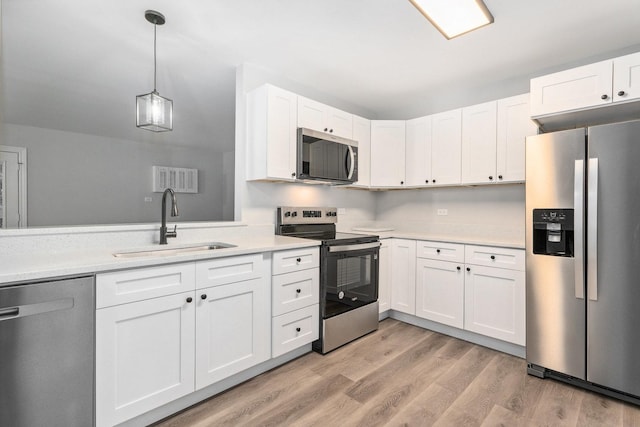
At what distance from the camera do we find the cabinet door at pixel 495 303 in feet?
8.05

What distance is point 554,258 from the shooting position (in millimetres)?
2102

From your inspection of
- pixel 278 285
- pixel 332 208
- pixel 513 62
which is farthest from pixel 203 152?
pixel 513 62

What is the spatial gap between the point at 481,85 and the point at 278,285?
2.85 metres

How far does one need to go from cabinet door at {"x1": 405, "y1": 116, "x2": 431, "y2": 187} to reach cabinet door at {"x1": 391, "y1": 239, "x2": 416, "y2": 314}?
2.40ft

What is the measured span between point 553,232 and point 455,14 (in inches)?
61.1

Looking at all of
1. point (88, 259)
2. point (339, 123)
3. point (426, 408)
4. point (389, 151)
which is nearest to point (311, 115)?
point (339, 123)

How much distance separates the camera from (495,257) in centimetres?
256

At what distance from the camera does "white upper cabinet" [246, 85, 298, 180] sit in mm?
2613

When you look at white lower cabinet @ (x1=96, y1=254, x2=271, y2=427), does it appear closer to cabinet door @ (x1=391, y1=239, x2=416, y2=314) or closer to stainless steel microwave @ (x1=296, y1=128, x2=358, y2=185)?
stainless steel microwave @ (x1=296, y1=128, x2=358, y2=185)

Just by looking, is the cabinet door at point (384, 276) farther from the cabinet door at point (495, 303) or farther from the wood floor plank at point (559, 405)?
the wood floor plank at point (559, 405)

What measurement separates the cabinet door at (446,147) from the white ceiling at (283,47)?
40 centimetres

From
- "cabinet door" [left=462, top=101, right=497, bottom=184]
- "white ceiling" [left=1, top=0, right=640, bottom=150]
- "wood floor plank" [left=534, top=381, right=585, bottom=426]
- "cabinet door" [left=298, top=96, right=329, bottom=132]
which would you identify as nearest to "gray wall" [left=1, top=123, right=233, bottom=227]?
"white ceiling" [left=1, top=0, right=640, bottom=150]

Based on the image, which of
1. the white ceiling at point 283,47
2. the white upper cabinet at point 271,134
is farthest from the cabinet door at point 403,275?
the white ceiling at point 283,47

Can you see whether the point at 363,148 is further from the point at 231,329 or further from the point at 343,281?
the point at 231,329
